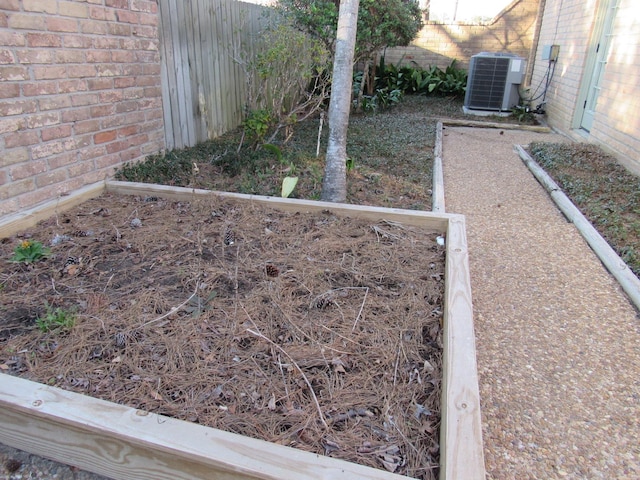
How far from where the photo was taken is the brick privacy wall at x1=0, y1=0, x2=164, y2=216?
2824 millimetres

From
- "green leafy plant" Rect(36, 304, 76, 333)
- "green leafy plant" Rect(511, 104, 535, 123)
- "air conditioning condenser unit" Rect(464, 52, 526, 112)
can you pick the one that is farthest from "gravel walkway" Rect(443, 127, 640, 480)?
"air conditioning condenser unit" Rect(464, 52, 526, 112)

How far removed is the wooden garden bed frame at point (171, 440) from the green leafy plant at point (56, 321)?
1.25ft

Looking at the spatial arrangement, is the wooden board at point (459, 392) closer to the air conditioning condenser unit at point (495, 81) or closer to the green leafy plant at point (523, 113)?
the green leafy plant at point (523, 113)

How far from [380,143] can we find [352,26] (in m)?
3.10

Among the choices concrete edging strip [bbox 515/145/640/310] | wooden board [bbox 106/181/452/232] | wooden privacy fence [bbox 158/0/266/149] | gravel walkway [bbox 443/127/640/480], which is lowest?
gravel walkway [bbox 443/127/640/480]

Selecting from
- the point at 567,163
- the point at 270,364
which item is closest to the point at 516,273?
the point at 270,364

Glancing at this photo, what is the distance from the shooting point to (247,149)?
5.07 metres

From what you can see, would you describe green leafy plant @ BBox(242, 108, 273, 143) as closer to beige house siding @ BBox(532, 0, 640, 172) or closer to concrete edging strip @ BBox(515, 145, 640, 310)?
concrete edging strip @ BBox(515, 145, 640, 310)

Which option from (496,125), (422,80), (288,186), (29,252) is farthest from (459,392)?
(422,80)

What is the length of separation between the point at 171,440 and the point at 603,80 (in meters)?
7.27

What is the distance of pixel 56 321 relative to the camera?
1922 mm

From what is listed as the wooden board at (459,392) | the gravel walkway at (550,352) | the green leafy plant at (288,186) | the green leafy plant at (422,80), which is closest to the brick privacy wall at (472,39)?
the green leafy plant at (422,80)

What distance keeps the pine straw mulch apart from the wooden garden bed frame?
131 millimetres

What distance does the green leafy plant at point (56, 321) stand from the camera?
1.90 metres
